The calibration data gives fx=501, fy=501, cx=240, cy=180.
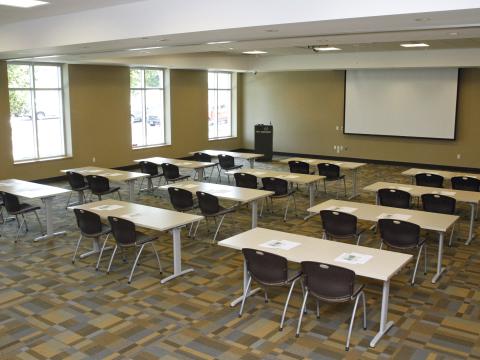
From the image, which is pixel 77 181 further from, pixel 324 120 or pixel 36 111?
pixel 324 120

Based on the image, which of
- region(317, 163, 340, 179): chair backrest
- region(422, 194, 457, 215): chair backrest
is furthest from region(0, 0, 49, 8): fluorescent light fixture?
region(317, 163, 340, 179): chair backrest

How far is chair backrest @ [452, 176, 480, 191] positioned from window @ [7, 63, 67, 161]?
981 centimetres

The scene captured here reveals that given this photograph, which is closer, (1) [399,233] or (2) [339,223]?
→ (1) [399,233]

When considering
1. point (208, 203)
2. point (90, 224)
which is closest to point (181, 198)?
point (208, 203)

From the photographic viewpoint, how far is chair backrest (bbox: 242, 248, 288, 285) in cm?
503

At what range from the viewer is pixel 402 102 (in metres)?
15.6

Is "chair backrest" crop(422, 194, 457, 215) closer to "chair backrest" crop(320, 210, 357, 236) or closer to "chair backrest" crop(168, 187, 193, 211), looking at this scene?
"chair backrest" crop(320, 210, 357, 236)

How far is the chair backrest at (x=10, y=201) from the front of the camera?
27.0ft

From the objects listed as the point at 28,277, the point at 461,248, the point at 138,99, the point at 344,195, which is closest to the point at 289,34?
the point at 461,248

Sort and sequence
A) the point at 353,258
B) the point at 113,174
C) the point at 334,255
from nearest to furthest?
1. the point at 353,258
2. the point at 334,255
3. the point at 113,174

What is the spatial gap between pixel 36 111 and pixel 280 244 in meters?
9.65

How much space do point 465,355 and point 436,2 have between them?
3.29m

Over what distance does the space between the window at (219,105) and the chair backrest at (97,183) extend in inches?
344

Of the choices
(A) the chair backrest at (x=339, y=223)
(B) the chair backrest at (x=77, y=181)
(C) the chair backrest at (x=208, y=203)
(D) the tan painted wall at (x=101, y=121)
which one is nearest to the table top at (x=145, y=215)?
(C) the chair backrest at (x=208, y=203)
